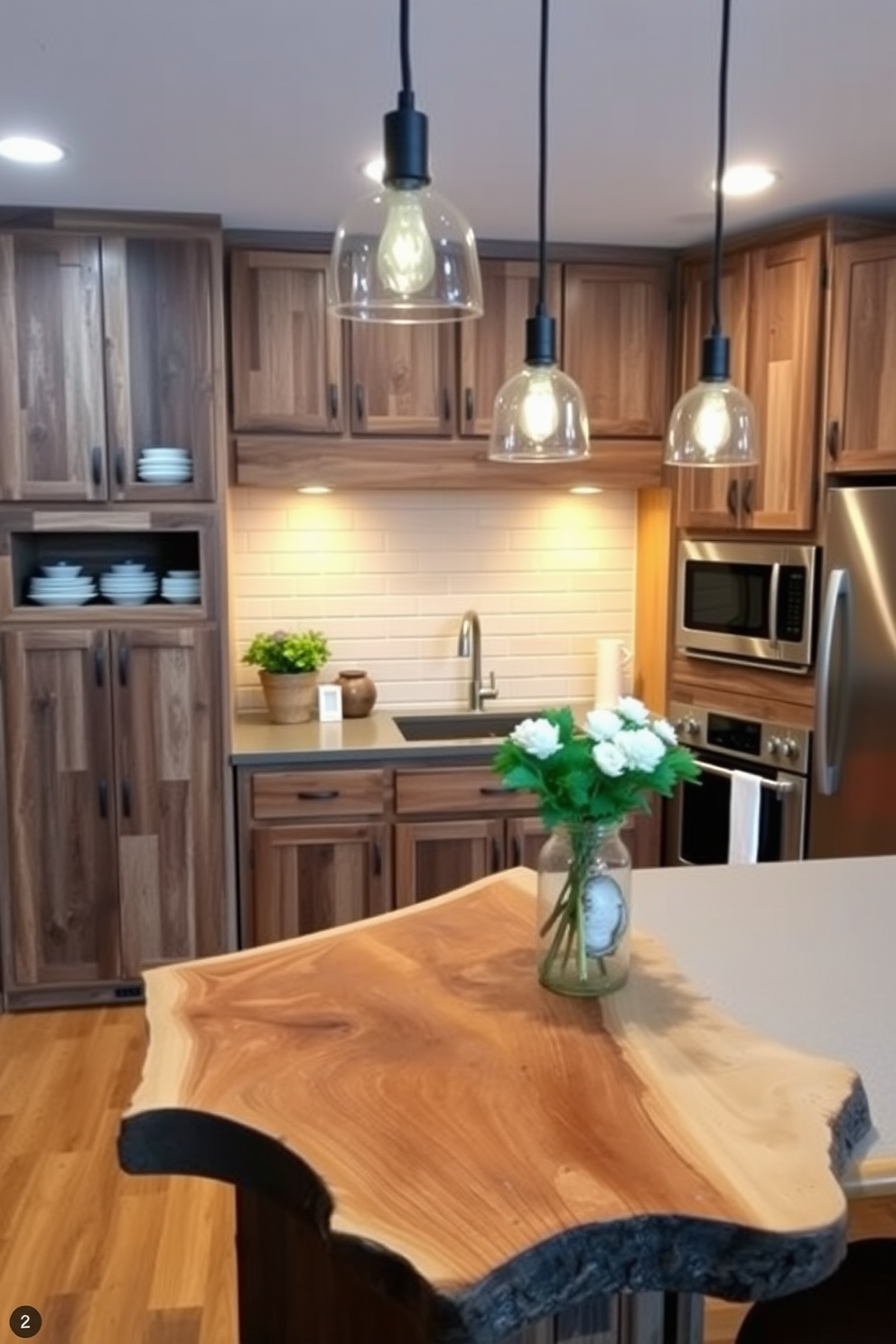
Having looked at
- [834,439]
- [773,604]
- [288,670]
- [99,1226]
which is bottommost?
[99,1226]

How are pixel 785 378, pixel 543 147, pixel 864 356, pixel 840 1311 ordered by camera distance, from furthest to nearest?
pixel 785 378 < pixel 864 356 < pixel 543 147 < pixel 840 1311

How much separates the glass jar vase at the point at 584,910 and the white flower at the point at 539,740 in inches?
4.4

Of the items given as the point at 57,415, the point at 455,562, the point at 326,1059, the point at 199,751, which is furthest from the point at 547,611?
the point at 326,1059

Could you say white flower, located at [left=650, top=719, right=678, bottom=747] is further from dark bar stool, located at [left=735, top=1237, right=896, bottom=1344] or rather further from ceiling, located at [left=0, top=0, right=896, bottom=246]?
ceiling, located at [left=0, top=0, right=896, bottom=246]

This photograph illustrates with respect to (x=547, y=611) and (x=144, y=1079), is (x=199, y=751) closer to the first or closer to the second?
(x=547, y=611)

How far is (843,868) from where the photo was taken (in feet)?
7.47

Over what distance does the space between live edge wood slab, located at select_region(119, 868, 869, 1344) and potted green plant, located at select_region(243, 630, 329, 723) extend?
1963 mm

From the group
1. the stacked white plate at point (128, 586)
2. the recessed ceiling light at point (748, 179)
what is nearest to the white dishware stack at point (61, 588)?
the stacked white plate at point (128, 586)

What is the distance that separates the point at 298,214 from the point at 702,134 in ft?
4.14

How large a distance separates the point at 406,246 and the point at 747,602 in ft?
7.78

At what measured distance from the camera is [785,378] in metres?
3.23

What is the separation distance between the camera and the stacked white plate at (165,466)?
3.34m

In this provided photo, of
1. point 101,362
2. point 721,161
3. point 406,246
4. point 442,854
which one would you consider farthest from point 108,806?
point 721,161

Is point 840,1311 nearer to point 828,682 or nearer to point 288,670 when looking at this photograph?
point 828,682
